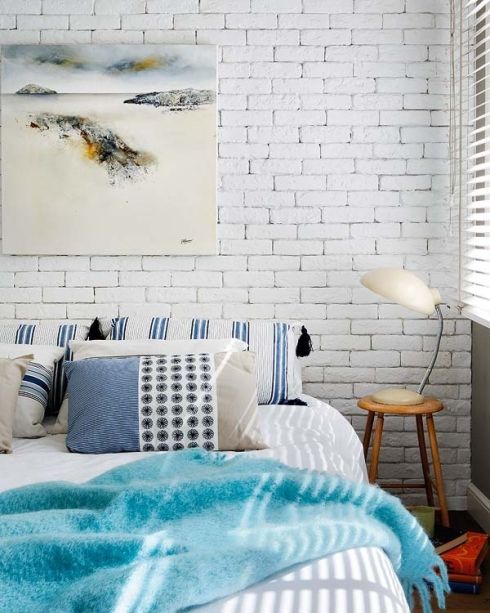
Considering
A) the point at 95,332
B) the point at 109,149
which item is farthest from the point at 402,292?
the point at 109,149

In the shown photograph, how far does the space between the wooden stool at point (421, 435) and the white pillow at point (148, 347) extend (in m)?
0.61

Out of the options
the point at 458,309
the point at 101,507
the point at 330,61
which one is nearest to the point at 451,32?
the point at 330,61

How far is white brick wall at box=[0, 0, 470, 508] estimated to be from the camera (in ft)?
11.7

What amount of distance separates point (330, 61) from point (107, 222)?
117cm

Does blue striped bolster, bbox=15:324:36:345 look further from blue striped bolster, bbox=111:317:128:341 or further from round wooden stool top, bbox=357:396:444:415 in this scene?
round wooden stool top, bbox=357:396:444:415

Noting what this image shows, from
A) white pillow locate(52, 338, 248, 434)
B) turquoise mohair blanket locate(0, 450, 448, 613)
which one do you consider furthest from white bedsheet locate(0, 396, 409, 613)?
white pillow locate(52, 338, 248, 434)

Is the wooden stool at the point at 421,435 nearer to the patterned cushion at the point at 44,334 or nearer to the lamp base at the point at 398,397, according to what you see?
the lamp base at the point at 398,397

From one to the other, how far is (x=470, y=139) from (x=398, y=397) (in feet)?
3.74

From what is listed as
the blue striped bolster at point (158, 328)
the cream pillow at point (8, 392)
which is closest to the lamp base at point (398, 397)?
the blue striped bolster at point (158, 328)

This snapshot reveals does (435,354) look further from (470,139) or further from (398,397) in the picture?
(470,139)

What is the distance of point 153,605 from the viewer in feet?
4.52

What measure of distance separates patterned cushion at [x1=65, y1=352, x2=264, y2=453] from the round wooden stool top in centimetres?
67

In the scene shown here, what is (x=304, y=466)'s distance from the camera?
7.79 feet

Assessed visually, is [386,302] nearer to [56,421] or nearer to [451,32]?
[451,32]
